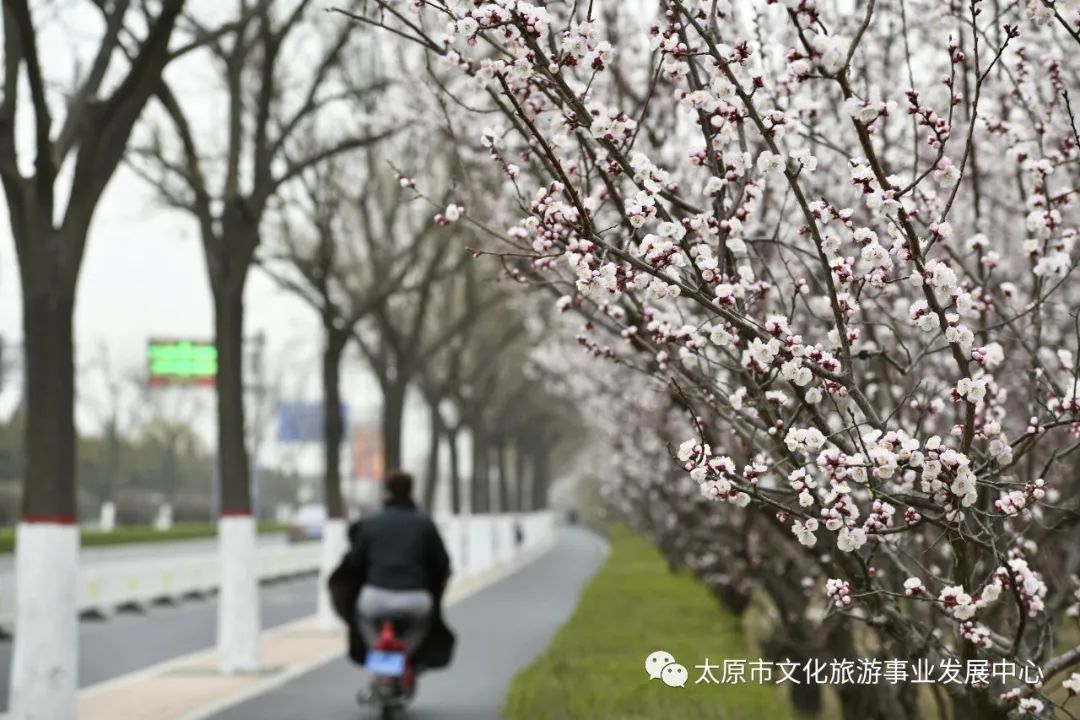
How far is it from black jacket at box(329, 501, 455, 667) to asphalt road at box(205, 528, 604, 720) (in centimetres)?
104

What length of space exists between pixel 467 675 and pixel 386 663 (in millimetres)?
4649

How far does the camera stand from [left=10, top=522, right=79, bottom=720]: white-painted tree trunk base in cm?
939

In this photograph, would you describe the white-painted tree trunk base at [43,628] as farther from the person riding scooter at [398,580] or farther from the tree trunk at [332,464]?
the tree trunk at [332,464]

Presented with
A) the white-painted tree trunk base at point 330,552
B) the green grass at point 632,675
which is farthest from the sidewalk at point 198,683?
the green grass at point 632,675

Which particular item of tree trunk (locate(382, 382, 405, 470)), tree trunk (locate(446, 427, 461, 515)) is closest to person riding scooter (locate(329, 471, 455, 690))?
tree trunk (locate(382, 382, 405, 470))

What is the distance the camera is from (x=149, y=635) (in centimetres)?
1988

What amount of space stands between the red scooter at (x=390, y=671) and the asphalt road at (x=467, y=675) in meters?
0.92

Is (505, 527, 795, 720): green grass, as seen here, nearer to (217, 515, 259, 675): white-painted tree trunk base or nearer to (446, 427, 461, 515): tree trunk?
(217, 515, 259, 675): white-painted tree trunk base

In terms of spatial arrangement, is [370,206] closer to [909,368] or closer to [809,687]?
[809,687]

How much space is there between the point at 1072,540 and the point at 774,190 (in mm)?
3070

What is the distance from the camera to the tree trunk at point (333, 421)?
1991cm

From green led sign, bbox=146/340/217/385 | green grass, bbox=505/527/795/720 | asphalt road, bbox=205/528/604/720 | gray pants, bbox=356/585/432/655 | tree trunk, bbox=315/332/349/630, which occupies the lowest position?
asphalt road, bbox=205/528/604/720

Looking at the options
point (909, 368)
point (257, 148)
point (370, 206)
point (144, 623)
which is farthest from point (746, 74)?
point (370, 206)

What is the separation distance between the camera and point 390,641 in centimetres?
1030
